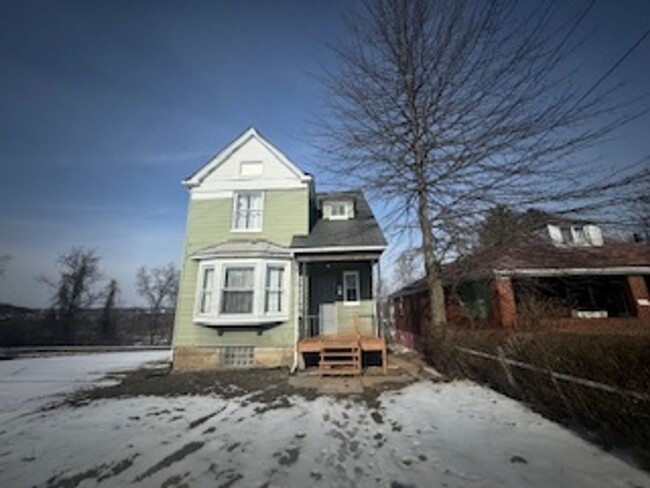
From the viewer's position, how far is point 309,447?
424 centimetres

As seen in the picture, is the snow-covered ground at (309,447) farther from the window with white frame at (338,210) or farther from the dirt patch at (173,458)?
the window with white frame at (338,210)

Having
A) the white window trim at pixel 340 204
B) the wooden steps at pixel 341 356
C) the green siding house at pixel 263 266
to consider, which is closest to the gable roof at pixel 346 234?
the green siding house at pixel 263 266

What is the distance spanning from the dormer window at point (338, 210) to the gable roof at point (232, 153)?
2157mm

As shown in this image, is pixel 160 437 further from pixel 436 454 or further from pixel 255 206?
pixel 255 206

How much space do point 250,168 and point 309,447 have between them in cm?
1123

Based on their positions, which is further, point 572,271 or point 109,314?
point 109,314

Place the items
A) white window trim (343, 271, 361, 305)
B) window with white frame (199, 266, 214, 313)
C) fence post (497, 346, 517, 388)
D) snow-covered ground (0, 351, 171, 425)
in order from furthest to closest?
1. white window trim (343, 271, 361, 305)
2. window with white frame (199, 266, 214, 313)
3. snow-covered ground (0, 351, 171, 425)
4. fence post (497, 346, 517, 388)

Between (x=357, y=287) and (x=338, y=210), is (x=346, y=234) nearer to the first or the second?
(x=357, y=287)

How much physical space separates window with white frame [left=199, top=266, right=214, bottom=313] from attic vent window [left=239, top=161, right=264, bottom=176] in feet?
15.2

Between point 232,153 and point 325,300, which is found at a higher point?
point 232,153

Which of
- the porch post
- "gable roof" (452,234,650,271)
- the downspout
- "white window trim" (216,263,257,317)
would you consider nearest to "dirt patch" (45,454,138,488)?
the downspout

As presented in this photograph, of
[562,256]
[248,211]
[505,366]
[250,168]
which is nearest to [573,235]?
[562,256]

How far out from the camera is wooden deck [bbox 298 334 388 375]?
9.15m

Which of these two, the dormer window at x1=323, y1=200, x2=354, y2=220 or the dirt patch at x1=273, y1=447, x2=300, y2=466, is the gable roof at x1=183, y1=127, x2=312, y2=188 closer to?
the dormer window at x1=323, y1=200, x2=354, y2=220
